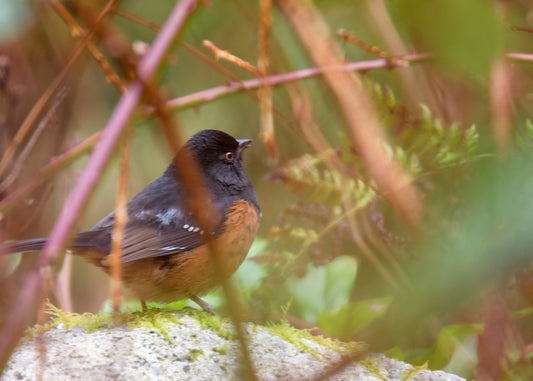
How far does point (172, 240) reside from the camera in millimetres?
2598

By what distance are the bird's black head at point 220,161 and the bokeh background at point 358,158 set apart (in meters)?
0.38

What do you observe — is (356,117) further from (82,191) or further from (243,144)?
(243,144)

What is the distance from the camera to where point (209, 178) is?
300 cm

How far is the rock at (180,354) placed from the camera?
1631 mm

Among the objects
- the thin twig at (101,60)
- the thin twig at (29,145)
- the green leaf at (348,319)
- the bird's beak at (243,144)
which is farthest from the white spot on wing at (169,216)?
the thin twig at (101,60)

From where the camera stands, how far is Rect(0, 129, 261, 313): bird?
95.7 inches

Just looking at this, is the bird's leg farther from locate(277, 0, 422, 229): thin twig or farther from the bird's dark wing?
locate(277, 0, 422, 229): thin twig

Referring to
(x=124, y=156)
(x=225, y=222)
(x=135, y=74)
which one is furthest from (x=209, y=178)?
(x=135, y=74)

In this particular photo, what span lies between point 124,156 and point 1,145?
215 cm

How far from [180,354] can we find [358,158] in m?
1.02

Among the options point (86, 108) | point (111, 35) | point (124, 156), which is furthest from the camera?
point (86, 108)

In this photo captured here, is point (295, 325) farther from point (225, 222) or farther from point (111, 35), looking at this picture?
point (111, 35)

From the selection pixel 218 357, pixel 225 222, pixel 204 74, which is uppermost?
pixel 204 74

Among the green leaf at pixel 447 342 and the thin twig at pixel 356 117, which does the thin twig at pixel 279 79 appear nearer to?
the thin twig at pixel 356 117
